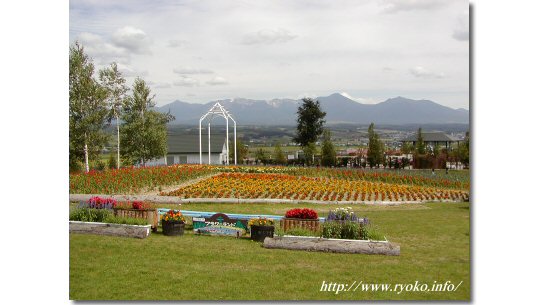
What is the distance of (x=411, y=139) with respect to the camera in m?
9.48

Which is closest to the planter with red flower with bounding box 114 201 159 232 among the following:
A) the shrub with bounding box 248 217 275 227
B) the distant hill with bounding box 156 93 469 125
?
the shrub with bounding box 248 217 275 227

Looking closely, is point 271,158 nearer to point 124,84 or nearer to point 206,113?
point 206,113

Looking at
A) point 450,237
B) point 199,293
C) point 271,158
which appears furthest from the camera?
point 271,158

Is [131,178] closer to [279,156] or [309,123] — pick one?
[279,156]

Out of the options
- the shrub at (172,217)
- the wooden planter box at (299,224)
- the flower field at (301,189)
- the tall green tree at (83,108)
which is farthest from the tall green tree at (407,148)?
the tall green tree at (83,108)

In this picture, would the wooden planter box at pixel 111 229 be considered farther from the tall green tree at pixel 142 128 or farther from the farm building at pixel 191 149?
the farm building at pixel 191 149

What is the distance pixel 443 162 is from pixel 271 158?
21.7 feet

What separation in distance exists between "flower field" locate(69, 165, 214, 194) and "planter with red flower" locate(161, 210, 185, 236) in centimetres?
176

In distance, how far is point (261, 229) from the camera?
30.4ft

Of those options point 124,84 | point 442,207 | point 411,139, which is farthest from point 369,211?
point 124,84

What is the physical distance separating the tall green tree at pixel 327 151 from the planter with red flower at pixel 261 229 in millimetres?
2381

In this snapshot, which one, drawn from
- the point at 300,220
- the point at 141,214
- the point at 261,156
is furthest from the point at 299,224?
the point at 261,156

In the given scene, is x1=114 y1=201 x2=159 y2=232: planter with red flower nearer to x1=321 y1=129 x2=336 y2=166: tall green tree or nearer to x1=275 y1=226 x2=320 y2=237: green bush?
x1=275 y1=226 x2=320 y2=237: green bush

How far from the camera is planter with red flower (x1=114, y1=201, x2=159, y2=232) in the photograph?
9.81 metres
